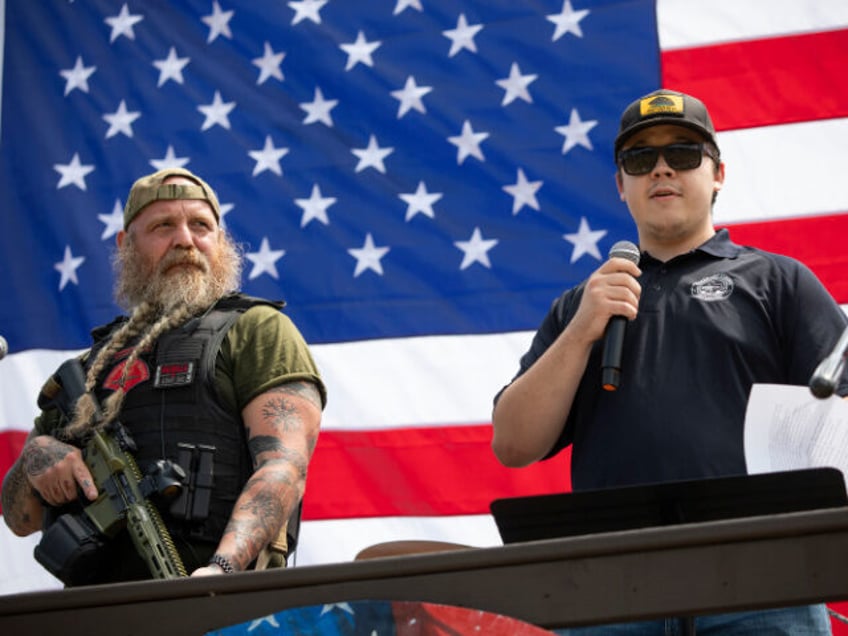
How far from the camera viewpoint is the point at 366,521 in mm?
4285

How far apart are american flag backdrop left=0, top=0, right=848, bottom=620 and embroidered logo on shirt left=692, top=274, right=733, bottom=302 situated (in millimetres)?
1622

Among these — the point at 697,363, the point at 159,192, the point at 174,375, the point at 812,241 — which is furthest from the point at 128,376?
the point at 812,241

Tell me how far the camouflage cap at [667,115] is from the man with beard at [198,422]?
3.10 ft

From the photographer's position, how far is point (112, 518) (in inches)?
111

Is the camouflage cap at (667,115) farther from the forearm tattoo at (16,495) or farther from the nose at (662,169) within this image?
the forearm tattoo at (16,495)

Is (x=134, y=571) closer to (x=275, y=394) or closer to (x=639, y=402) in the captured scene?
(x=275, y=394)

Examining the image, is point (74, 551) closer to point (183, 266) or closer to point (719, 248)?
point (183, 266)

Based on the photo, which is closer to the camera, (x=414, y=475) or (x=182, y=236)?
(x=182, y=236)

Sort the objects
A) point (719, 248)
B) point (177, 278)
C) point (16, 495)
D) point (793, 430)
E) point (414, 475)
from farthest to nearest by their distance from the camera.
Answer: point (414, 475)
point (177, 278)
point (16, 495)
point (719, 248)
point (793, 430)

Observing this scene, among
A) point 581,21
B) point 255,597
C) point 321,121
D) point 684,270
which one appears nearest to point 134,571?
point 255,597

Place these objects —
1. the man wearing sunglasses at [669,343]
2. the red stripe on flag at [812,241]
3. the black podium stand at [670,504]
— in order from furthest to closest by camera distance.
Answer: the red stripe on flag at [812,241] < the man wearing sunglasses at [669,343] < the black podium stand at [670,504]

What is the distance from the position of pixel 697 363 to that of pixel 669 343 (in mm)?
72

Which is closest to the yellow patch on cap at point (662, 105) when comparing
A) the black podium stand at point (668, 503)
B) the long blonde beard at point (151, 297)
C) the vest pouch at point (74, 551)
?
the black podium stand at point (668, 503)

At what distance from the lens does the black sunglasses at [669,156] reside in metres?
2.67
